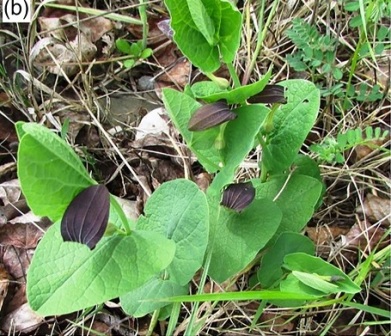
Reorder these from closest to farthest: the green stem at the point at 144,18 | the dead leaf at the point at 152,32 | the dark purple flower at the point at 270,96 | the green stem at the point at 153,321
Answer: the dark purple flower at the point at 270,96 < the green stem at the point at 153,321 < the green stem at the point at 144,18 < the dead leaf at the point at 152,32

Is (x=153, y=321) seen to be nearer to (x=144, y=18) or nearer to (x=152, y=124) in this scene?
(x=152, y=124)

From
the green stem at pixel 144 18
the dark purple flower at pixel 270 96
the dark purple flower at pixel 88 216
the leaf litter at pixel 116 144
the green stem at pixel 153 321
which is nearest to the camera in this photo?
the dark purple flower at pixel 88 216

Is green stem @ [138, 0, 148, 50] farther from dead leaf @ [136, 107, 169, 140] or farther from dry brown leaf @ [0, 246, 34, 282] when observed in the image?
dry brown leaf @ [0, 246, 34, 282]

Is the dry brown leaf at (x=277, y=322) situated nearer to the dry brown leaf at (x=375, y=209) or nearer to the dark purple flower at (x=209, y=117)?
the dry brown leaf at (x=375, y=209)

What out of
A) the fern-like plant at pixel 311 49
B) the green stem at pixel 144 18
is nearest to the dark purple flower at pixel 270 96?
the fern-like plant at pixel 311 49

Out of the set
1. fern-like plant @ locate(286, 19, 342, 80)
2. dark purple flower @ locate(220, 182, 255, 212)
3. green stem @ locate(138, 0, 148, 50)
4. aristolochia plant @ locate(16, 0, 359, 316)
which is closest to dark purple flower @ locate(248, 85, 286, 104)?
aristolochia plant @ locate(16, 0, 359, 316)

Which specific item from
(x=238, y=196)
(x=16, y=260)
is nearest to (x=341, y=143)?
(x=238, y=196)

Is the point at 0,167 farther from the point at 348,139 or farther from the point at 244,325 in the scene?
the point at 348,139
